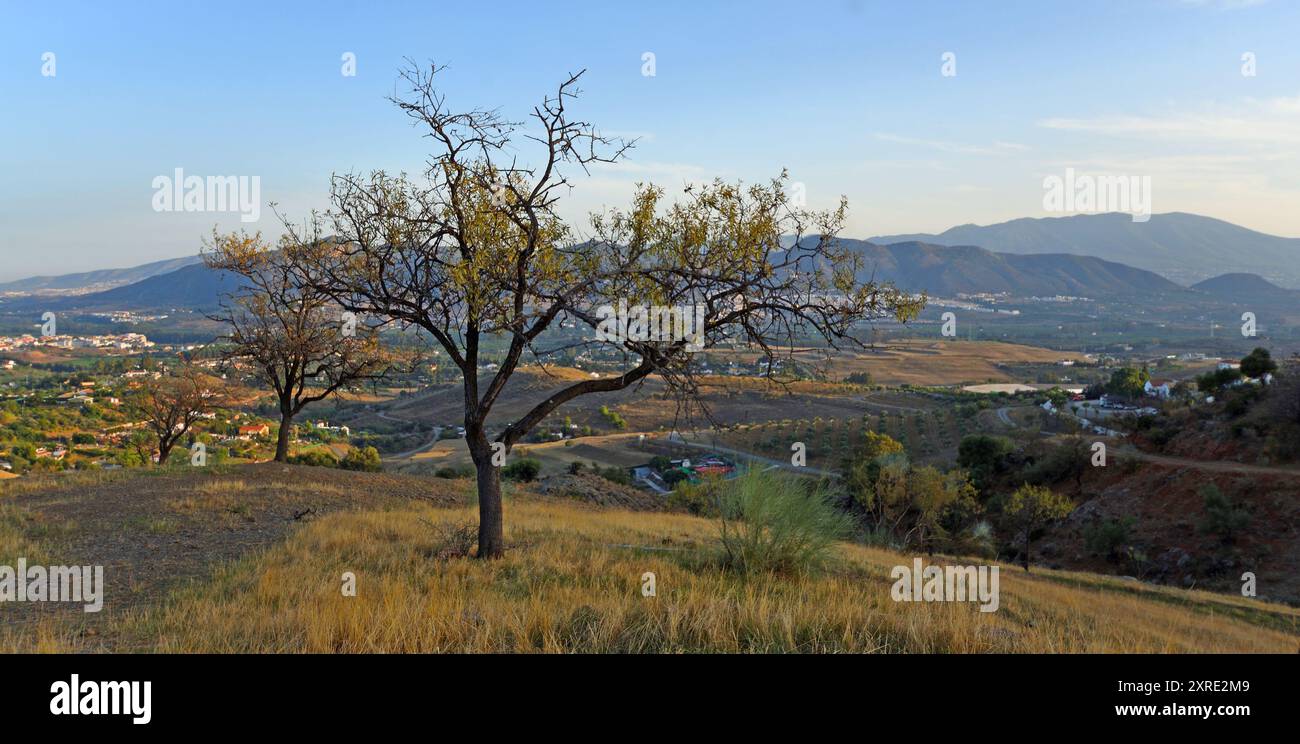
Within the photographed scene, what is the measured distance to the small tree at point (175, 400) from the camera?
2608cm

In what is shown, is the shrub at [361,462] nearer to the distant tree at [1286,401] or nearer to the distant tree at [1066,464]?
the distant tree at [1066,464]

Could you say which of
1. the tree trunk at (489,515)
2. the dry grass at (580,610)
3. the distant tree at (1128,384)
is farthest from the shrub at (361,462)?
the distant tree at (1128,384)

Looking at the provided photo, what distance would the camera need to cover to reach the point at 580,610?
661cm

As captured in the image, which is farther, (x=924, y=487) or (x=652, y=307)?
(x=924, y=487)

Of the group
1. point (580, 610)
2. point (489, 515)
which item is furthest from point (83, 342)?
point (580, 610)

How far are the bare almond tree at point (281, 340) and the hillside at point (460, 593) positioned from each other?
3377 mm

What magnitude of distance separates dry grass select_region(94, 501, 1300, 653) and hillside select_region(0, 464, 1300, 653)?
33 mm

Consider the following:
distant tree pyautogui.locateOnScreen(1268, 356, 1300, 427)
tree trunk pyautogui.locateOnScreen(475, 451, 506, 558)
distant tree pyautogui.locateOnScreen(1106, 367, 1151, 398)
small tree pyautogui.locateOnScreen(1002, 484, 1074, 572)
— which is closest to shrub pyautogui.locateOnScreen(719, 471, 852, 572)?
tree trunk pyautogui.locateOnScreen(475, 451, 506, 558)

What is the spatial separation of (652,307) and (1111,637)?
629 centimetres

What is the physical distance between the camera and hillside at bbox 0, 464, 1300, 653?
18.8 ft

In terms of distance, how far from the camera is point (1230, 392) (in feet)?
131
